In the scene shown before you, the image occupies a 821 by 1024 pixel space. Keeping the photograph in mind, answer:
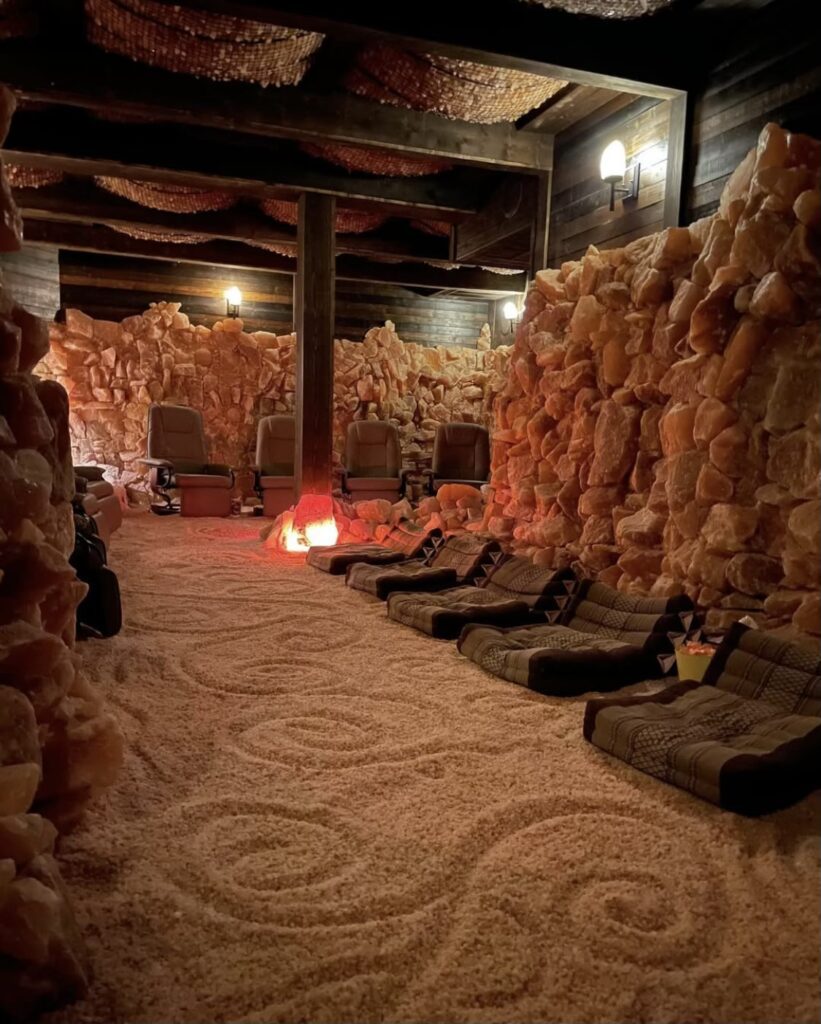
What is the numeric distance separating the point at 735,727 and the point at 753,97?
2950 mm

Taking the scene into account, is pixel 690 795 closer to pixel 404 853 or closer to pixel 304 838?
pixel 404 853

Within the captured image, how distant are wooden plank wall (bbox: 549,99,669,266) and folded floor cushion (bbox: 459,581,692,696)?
2.22m

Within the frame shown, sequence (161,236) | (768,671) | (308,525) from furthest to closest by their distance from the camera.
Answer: (161,236), (308,525), (768,671)

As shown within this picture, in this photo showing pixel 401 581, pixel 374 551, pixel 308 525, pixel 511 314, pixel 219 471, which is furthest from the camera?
pixel 511 314

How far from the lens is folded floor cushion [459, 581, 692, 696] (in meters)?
2.93

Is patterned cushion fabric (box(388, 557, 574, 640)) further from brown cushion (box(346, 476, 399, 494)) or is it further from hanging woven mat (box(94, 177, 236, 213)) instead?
hanging woven mat (box(94, 177, 236, 213))

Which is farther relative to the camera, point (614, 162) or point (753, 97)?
point (614, 162)

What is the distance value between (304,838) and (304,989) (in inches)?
20.4

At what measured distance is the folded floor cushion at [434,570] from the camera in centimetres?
447

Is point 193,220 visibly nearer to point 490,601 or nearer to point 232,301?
point 232,301

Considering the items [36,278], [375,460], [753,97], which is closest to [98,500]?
[375,460]

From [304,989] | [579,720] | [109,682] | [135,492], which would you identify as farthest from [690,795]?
[135,492]

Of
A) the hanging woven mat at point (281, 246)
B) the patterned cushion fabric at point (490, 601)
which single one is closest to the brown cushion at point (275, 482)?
the hanging woven mat at point (281, 246)

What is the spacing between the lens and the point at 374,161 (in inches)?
223
